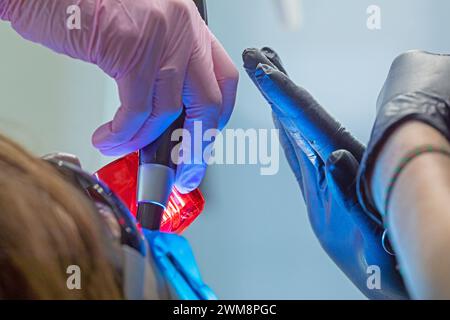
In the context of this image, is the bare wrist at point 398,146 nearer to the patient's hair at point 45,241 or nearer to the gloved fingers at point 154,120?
the patient's hair at point 45,241

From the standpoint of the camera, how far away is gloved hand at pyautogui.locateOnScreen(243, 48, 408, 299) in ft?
2.56

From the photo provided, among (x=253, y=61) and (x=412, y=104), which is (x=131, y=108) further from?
(x=412, y=104)

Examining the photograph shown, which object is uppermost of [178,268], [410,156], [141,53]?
[141,53]

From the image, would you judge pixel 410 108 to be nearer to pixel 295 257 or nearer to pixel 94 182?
pixel 94 182

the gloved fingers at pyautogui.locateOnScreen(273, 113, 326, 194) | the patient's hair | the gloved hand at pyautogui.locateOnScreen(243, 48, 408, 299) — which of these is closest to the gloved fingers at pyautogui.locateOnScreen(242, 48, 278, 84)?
the gloved hand at pyautogui.locateOnScreen(243, 48, 408, 299)

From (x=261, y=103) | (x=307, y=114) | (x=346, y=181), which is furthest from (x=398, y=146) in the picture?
(x=261, y=103)

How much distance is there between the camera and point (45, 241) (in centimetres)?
44

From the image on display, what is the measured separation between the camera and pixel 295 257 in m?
1.13

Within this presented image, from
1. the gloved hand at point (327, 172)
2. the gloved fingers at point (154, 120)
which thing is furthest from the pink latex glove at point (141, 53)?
the gloved hand at point (327, 172)

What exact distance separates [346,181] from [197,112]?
1.00 feet

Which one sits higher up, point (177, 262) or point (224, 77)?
point (224, 77)

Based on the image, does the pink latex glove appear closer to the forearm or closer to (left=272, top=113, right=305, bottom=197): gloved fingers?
(left=272, top=113, right=305, bottom=197): gloved fingers

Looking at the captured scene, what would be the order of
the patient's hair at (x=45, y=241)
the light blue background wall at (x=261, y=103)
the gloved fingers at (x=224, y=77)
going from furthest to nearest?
the light blue background wall at (x=261, y=103) → the gloved fingers at (x=224, y=77) → the patient's hair at (x=45, y=241)

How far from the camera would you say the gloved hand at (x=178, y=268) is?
21.4 inches
